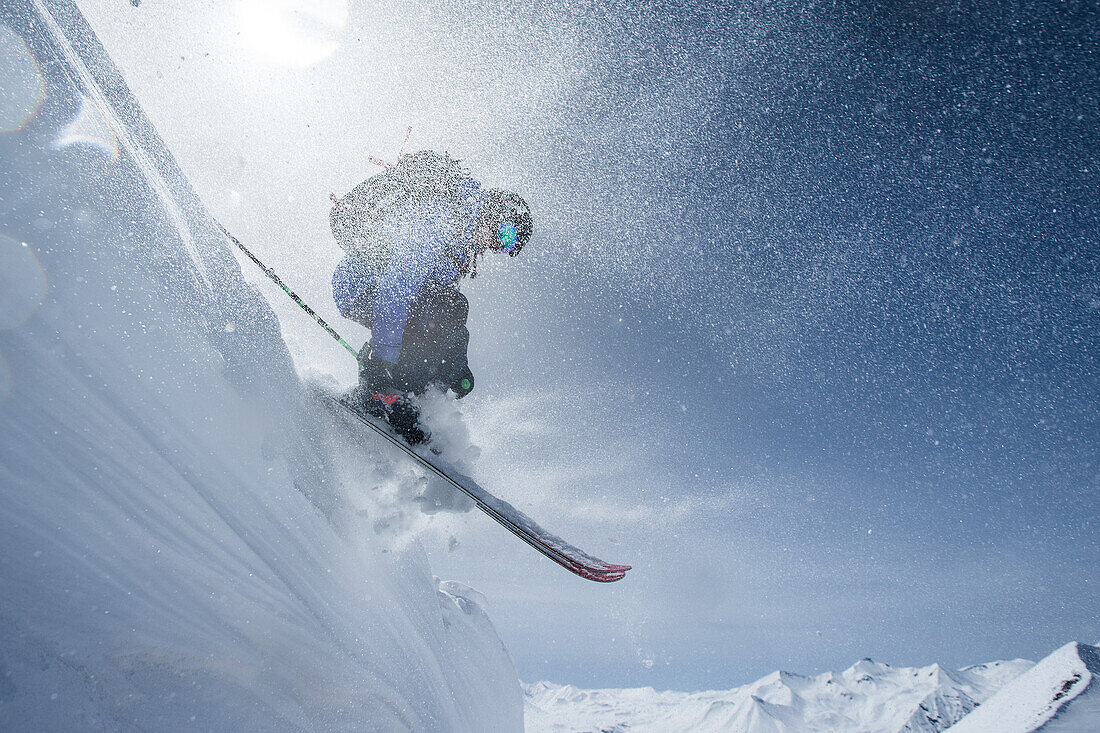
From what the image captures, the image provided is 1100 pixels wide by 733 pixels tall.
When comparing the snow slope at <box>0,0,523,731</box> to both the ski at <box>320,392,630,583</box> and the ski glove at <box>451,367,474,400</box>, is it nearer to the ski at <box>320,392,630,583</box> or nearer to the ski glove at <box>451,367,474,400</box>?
the ski at <box>320,392,630,583</box>

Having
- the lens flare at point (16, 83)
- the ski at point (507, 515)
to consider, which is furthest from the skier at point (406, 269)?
the lens flare at point (16, 83)

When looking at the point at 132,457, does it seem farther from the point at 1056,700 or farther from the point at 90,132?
the point at 1056,700

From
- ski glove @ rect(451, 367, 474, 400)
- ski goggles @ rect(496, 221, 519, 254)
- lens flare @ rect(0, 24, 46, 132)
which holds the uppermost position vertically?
ski goggles @ rect(496, 221, 519, 254)

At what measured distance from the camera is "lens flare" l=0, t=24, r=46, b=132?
2.50 m

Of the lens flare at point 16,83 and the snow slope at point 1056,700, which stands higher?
the lens flare at point 16,83

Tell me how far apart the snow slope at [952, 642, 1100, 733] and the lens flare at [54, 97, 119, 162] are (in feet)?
37.5

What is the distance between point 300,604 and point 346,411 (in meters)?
3.13

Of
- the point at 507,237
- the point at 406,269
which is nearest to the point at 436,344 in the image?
the point at 406,269

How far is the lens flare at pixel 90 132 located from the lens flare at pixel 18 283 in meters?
0.83

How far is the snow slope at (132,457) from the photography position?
7.55 feet

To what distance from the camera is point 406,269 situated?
709cm

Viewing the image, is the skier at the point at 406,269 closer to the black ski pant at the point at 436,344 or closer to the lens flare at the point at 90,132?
the black ski pant at the point at 436,344

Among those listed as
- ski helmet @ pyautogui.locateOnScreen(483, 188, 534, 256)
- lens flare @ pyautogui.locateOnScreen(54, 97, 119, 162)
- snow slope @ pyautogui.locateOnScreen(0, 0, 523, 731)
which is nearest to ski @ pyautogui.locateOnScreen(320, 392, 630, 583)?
snow slope @ pyautogui.locateOnScreen(0, 0, 523, 731)

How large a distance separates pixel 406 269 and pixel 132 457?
479cm
